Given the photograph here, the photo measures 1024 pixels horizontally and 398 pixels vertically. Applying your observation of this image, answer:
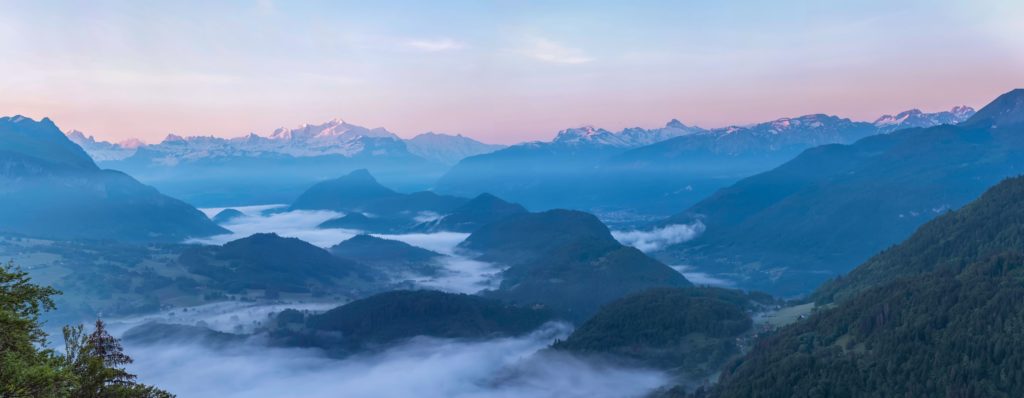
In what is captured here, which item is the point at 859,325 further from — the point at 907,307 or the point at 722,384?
the point at 722,384

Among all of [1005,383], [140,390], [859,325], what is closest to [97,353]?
[140,390]

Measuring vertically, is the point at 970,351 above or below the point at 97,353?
below

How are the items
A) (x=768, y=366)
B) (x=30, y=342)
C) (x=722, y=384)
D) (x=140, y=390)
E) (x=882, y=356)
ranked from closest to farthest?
(x=30, y=342) < (x=140, y=390) < (x=882, y=356) < (x=768, y=366) < (x=722, y=384)

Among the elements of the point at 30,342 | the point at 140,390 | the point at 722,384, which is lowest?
the point at 722,384

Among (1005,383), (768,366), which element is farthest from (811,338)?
(1005,383)

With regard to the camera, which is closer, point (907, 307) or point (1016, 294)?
point (1016, 294)

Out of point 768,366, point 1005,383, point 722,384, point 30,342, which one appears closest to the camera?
point 30,342
